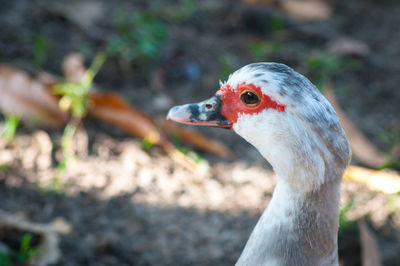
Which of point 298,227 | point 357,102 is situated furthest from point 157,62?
point 298,227

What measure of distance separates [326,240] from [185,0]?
2734mm

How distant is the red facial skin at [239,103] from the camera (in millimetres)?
1328

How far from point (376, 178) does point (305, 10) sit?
1.77 metres

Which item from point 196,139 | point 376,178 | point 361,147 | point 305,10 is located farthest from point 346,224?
point 305,10

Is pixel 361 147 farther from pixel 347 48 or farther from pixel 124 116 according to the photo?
pixel 124 116

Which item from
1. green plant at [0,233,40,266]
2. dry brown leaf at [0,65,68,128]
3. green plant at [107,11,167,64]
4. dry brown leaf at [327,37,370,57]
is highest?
dry brown leaf at [327,37,370,57]

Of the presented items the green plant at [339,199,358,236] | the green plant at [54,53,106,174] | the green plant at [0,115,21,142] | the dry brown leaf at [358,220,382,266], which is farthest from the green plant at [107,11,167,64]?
the dry brown leaf at [358,220,382,266]

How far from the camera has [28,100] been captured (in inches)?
96.7

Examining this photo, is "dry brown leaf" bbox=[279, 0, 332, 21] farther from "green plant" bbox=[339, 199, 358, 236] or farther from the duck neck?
the duck neck

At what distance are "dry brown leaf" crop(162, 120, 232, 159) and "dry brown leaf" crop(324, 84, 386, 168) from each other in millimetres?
748

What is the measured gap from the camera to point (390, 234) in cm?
228

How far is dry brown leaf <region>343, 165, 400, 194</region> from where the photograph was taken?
2.46 meters

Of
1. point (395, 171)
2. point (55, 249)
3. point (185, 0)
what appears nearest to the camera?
point (55, 249)

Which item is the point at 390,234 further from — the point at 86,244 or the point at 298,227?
the point at 86,244
